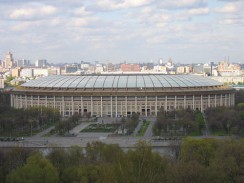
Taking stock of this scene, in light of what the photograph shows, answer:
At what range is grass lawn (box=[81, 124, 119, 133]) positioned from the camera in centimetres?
6209

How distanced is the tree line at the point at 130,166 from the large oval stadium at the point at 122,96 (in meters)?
42.4

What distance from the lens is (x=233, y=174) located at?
28.0m

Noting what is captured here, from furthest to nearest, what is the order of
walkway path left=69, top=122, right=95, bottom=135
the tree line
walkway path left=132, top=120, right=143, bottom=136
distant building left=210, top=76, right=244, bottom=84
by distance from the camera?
distant building left=210, top=76, right=244, bottom=84 < walkway path left=69, top=122, right=95, bottom=135 < walkway path left=132, top=120, right=143, bottom=136 < the tree line

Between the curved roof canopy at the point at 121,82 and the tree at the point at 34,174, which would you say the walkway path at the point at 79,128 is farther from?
the tree at the point at 34,174

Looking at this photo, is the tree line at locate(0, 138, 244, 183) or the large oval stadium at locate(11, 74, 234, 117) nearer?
the tree line at locate(0, 138, 244, 183)

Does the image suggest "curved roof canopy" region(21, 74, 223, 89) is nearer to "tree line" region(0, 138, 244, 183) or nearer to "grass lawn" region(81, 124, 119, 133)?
"grass lawn" region(81, 124, 119, 133)

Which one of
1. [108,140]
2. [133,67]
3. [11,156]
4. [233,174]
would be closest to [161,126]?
[108,140]

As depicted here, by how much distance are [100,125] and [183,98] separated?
1952 centimetres

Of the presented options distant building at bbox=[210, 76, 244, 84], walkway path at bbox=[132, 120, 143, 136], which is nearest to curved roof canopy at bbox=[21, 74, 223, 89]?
walkway path at bbox=[132, 120, 143, 136]

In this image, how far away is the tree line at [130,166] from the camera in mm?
22766

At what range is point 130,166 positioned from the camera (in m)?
22.5

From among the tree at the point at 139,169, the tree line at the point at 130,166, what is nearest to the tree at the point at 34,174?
the tree line at the point at 130,166

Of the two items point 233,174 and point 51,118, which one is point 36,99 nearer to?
point 51,118

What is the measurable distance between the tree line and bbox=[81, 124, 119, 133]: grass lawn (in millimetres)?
24121
